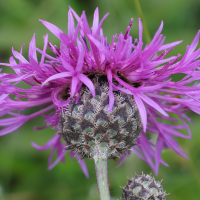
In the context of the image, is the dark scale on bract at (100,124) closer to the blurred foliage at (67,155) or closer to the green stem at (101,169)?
the green stem at (101,169)

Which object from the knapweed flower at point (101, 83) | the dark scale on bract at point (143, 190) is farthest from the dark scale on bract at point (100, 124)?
the dark scale on bract at point (143, 190)

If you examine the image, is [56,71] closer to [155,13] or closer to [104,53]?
[104,53]

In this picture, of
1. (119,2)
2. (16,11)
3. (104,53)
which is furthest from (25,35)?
(104,53)

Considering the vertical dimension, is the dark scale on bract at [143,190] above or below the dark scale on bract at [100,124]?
below

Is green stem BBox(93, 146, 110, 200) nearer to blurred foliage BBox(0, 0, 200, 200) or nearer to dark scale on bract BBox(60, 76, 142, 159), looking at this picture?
dark scale on bract BBox(60, 76, 142, 159)

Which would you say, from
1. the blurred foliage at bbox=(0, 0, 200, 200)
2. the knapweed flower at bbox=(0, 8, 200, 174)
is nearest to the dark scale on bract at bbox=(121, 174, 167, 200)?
the knapweed flower at bbox=(0, 8, 200, 174)

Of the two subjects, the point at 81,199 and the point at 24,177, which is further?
the point at 24,177
